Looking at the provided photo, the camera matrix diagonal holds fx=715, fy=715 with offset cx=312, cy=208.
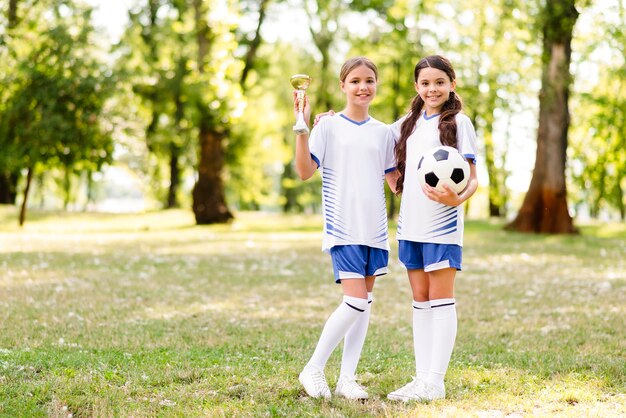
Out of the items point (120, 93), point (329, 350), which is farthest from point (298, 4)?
point (329, 350)

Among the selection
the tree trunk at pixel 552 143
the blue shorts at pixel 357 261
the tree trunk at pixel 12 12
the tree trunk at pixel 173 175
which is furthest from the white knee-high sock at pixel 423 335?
the tree trunk at pixel 173 175

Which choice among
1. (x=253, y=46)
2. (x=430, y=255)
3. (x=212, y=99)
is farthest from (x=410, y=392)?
(x=253, y=46)

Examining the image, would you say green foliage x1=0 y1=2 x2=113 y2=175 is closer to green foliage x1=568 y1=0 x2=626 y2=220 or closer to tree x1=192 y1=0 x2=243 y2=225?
tree x1=192 y1=0 x2=243 y2=225

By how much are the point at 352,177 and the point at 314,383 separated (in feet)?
4.69

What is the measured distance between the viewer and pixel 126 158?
159 ft

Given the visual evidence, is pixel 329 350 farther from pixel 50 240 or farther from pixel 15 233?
pixel 15 233

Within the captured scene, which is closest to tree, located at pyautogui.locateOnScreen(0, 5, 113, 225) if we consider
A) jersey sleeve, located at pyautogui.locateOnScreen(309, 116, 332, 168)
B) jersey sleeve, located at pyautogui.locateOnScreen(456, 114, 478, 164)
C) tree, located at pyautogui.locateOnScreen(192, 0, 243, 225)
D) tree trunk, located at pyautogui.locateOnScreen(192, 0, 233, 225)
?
tree, located at pyautogui.locateOnScreen(192, 0, 243, 225)

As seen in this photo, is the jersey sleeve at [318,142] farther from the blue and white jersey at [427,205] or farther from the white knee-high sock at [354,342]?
the white knee-high sock at [354,342]

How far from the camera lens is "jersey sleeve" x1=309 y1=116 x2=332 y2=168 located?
16.1ft

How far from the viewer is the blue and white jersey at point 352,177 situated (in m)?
4.85

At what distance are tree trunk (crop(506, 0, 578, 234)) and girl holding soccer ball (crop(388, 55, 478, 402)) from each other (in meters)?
17.4

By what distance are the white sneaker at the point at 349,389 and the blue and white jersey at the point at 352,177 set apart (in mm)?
934

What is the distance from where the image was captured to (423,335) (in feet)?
16.6

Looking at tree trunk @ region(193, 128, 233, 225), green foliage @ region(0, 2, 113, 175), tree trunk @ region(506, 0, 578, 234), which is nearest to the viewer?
Answer: tree trunk @ region(506, 0, 578, 234)
